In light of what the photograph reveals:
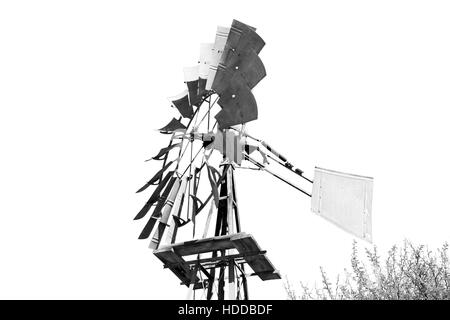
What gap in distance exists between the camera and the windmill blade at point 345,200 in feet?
18.7

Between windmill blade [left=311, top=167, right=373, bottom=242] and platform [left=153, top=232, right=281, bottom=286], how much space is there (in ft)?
2.52

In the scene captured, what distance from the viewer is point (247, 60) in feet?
19.7

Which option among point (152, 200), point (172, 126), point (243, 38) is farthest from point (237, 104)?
point (152, 200)

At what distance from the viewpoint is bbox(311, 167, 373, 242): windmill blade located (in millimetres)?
5711

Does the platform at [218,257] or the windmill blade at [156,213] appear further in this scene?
the windmill blade at [156,213]

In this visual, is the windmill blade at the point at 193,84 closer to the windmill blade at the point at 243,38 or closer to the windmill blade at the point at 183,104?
the windmill blade at the point at 183,104

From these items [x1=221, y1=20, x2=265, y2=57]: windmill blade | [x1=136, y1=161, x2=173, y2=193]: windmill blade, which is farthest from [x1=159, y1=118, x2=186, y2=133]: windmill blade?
[x1=221, y1=20, x2=265, y2=57]: windmill blade

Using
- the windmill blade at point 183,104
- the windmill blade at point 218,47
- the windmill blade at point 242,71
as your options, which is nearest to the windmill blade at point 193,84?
the windmill blade at point 183,104

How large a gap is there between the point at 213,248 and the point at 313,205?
3.67 feet

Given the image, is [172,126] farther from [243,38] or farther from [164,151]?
[243,38]

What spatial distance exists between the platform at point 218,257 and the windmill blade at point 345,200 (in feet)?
2.52

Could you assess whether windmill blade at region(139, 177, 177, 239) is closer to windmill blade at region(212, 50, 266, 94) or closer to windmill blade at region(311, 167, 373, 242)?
windmill blade at region(212, 50, 266, 94)

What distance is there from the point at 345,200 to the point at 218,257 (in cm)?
140
